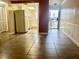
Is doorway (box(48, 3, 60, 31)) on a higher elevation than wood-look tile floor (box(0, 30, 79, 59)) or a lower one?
higher

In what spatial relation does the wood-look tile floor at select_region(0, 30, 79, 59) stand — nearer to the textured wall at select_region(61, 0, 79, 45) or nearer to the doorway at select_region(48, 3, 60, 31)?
the textured wall at select_region(61, 0, 79, 45)

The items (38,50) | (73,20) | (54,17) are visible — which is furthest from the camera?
(54,17)

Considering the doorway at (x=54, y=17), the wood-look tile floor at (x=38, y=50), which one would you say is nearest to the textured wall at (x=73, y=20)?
the wood-look tile floor at (x=38, y=50)

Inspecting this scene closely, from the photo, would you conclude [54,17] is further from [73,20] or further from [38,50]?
[38,50]

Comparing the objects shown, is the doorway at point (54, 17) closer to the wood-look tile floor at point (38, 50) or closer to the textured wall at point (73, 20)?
the textured wall at point (73, 20)

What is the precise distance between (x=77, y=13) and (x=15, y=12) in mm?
5889

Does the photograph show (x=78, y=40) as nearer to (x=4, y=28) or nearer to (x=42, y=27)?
(x=42, y=27)

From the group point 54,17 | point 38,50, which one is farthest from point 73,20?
point 54,17

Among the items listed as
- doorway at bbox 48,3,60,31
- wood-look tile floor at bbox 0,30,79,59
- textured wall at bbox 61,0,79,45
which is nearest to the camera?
wood-look tile floor at bbox 0,30,79,59

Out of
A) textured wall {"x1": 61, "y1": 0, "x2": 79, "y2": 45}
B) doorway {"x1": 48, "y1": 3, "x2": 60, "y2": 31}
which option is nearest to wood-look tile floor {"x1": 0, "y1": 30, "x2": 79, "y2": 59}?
textured wall {"x1": 61, "y1": 0, "x2": 79, "y2": 45}

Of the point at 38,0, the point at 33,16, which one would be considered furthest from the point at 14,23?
the point at 33,16

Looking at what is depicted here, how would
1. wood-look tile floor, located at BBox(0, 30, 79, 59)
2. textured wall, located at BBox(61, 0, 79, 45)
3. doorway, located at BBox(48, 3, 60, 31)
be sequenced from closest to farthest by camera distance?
1. wood-look tile floor, located at BBox(0, 30, 79, 59)
2. textured wall, located at BBox(61, 0, 79, 45)
3. doorway, located at BBox(48, 3, 60, 31)

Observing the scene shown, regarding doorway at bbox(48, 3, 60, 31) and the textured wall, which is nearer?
the textured wall

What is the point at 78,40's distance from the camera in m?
5.79
